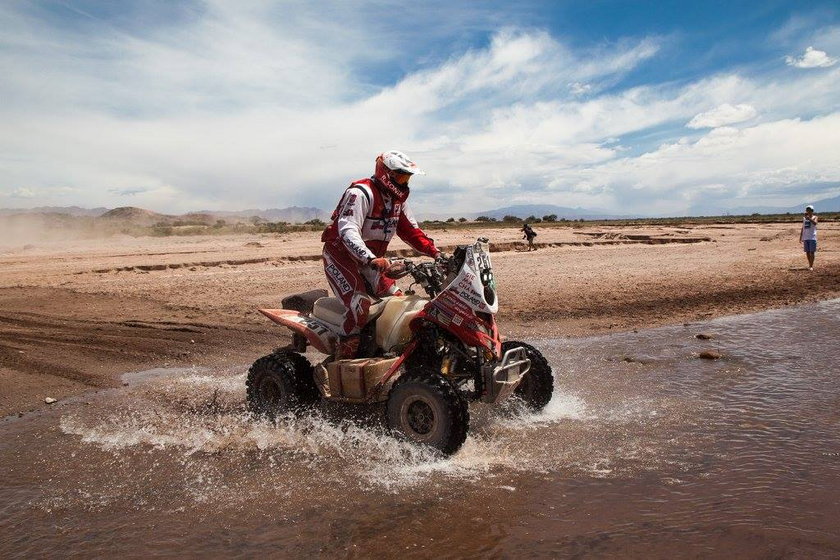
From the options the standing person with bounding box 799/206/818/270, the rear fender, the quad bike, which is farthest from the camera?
the standing person with bounding box 799/206/818/270

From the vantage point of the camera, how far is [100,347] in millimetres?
8961

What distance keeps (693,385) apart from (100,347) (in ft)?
25.3

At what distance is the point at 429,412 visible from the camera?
493cm

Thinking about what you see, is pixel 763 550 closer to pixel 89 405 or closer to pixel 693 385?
pixel 693 385

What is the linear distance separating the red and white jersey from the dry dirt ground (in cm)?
372

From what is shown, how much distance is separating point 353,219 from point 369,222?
0.90 feet

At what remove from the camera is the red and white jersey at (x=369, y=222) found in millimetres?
5367

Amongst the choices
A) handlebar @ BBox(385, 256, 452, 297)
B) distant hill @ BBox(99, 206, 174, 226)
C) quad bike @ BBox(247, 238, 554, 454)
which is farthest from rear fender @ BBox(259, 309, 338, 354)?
distant hill @ BBox(99, 206, 174, 226)

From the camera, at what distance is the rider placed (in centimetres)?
552

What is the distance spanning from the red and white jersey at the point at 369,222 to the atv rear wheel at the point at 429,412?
3.59 ft

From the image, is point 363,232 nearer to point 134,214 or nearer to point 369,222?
point 369,222

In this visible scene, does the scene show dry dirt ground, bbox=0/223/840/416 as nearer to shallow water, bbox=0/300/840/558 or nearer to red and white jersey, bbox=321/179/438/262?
shallow water, bbox=0/300/840/558

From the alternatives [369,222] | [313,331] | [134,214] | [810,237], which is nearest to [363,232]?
[369,222]

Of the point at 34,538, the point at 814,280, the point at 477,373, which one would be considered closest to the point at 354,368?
the point at 477,373
